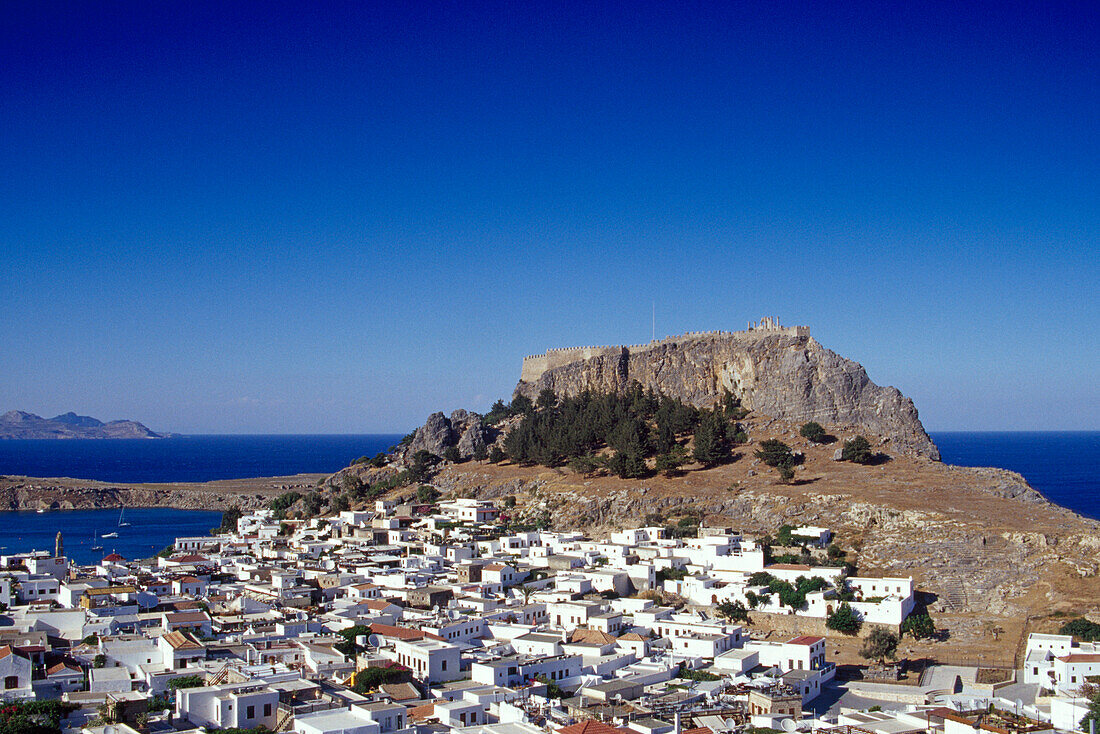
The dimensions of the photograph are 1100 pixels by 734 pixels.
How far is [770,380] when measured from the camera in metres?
55.1

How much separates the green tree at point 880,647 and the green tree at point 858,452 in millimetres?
17309

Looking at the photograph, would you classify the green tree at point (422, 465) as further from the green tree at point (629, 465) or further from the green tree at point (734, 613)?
the green tree at point (734, 613)

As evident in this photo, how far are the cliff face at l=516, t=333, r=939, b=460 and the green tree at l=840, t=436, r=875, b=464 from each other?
2502 mm

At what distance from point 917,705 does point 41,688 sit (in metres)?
19.9

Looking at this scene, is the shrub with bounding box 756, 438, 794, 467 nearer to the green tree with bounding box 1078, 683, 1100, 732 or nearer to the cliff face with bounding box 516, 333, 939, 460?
the cliff face with bounding box 516, 333, 939, 460

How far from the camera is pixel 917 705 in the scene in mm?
24422

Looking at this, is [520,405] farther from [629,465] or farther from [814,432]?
[814,432]

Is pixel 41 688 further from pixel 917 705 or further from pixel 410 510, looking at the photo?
pixel 410 510

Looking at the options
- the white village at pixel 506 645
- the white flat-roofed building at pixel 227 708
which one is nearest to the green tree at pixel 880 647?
the white village at pixel 506 645

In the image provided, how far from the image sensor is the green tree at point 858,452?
47688mm

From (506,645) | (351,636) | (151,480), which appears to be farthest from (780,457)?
(151,480)

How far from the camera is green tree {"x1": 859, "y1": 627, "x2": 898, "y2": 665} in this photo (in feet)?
99.6

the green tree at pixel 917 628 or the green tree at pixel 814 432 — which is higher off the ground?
the green tree at pixel 814 432

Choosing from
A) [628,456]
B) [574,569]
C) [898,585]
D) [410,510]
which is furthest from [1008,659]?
[410,510]
